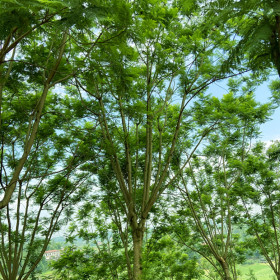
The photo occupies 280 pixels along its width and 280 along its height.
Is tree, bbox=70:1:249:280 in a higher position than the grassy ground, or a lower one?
higher

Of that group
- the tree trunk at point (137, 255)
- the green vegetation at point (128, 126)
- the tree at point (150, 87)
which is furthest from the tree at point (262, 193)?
the tree trunk at point (137, 255)

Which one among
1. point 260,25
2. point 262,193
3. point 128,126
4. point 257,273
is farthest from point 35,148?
point 257,273

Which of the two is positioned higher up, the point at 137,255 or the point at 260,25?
the point at 260,25

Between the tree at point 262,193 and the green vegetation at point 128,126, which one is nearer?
the green vegetation at point 128,126

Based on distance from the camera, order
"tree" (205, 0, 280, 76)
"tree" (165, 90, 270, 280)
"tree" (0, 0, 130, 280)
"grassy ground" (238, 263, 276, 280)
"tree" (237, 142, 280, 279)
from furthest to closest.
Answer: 1. "grassy ground" (238, 263, 276, 280)
2. "tree" (237, 142, 280, 279)
3. "tree" (165, 90, 270, 280)
4. "tree" (0, 0, 130, 280)
5. "tree" (205, 0, 280, 76)

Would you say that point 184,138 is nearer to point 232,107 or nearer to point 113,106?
point 232,107

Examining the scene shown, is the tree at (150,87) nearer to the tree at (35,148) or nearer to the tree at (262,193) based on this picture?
the tree at (35,148)

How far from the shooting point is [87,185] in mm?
7785

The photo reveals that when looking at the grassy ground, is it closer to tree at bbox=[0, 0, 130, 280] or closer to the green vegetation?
the green vegetation

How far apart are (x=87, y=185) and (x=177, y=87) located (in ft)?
14.4

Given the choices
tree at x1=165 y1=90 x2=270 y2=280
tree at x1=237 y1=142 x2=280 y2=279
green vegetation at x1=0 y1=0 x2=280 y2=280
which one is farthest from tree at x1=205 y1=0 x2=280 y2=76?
tree at x1=237 y1=142 x2=280 y2=279

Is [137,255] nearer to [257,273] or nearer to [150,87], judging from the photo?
[150,87]

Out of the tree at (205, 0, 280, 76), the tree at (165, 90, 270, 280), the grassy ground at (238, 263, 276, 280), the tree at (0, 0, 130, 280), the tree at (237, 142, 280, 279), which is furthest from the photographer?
the grassy ground at (238, 263, 276, 280)

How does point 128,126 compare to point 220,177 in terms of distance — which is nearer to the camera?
point 128,126
